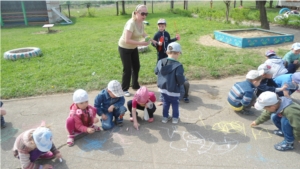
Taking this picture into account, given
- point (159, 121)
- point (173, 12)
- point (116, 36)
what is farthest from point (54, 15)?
point (159, 121)

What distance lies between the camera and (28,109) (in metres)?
4.30

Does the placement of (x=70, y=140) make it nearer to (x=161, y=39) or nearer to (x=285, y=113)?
Answer: (x=161, y=39)

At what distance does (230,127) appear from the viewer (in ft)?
11.8

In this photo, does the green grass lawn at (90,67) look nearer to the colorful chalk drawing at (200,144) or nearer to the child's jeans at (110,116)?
the child's jeans at (110,116)

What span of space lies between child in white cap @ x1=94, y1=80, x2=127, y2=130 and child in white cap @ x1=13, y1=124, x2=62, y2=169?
858mm

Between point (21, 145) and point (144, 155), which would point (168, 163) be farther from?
point (21, 145)

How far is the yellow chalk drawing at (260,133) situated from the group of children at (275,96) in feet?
0.31

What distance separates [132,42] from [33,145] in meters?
2.37

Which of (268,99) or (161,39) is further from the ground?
(161,39)

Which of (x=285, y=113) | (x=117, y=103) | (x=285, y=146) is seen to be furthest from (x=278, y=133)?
(x=117, y=103)

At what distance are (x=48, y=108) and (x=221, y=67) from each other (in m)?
4.01

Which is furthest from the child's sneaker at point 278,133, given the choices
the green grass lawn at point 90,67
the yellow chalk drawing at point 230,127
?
the green grass lawn at point 90,67

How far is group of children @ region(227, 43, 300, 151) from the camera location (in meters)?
2.94

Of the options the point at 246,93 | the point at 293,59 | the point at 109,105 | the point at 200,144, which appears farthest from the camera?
the point at 293,59
